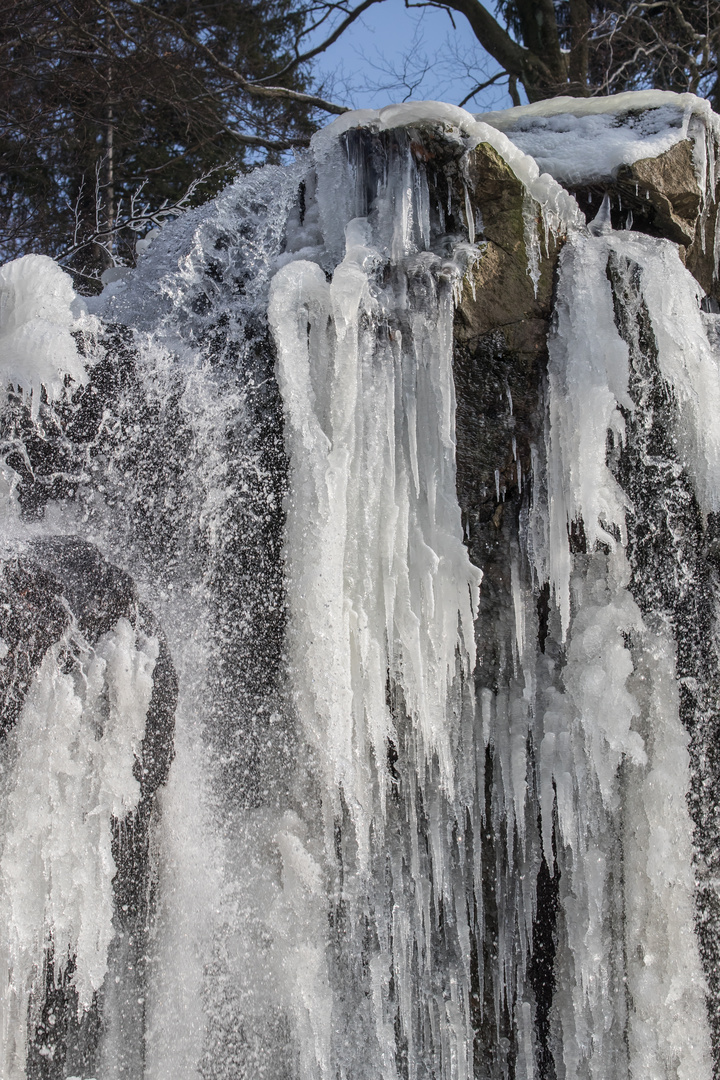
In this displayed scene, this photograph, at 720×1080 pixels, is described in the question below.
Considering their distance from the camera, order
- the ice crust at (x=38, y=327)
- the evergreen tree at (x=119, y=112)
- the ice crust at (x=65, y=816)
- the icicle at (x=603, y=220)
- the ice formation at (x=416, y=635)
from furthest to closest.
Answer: the evergreen tree at (x=119, y=112)
the icicle at (x=603, y=220)
the ice crust at (x=38, y=327)
the ice formation at (x=416, y=635)
the ice crust at (x=65, y=816)

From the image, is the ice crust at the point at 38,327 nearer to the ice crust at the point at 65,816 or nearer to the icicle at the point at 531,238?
the ice crust at the point at 65,816

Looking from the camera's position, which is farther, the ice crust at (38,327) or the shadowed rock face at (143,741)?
the ice crust at (38,327)

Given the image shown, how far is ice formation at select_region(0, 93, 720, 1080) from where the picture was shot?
2.40 meters

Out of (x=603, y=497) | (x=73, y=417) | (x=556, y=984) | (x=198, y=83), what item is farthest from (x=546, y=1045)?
(x=198, y=83)

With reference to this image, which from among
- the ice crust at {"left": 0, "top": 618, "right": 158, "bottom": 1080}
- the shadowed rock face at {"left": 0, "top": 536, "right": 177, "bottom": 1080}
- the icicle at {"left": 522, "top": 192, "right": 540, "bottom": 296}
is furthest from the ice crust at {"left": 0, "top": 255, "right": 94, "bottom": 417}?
the icicle at {"left": 522, "top": 192, "right": 540, "bottom": 296}

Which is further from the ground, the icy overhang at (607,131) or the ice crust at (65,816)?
the icy overhang at (607,131)

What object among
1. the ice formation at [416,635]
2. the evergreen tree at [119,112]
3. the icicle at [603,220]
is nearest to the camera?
the ice formation at [416,635]

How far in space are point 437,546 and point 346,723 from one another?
1.98 feet

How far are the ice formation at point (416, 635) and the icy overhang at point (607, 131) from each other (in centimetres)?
26

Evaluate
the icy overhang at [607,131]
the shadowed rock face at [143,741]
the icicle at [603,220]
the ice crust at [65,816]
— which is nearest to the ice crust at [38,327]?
the shadowed rock face at [143,741]

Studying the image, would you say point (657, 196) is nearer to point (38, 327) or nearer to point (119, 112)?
point (38, 327)

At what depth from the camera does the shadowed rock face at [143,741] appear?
7.16 feet

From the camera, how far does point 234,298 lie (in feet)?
9.34

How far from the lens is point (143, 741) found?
7.68ft
